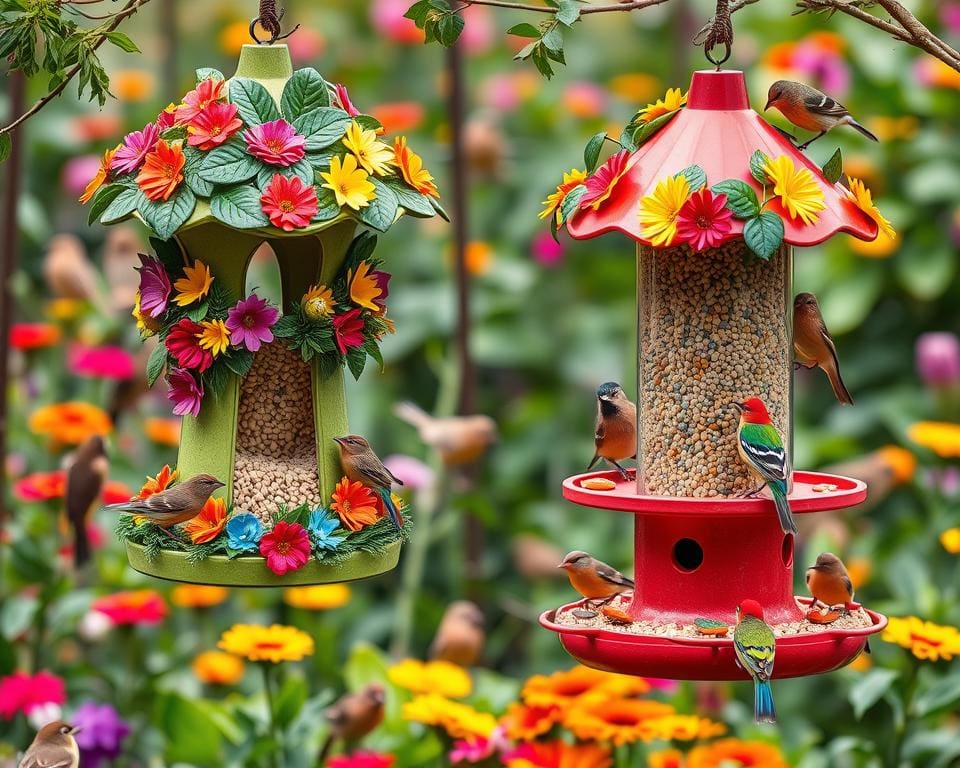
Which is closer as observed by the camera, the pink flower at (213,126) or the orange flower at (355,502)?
the pink flower at (213,126)

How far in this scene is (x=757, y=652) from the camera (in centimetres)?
294

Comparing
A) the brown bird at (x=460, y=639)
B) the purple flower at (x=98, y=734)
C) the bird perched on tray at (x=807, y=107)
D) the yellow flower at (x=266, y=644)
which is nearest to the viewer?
the bird perched on tray at (x=807, y=107)

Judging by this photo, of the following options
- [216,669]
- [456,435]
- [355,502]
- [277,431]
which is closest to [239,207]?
[277,431]

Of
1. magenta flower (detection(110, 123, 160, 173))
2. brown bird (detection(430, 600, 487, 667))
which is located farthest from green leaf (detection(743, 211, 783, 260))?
brown bird (detection(430, 600, 487, 667))

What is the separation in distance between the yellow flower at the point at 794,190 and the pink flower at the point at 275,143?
91 cm

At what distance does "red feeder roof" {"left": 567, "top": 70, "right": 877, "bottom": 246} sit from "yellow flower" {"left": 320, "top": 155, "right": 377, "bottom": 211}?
408mm

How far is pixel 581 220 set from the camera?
320cm

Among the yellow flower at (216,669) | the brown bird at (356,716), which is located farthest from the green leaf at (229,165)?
the yellow flower at (216,669)

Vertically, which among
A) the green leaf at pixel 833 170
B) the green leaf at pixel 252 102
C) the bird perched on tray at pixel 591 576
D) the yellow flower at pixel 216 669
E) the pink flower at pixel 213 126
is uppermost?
the green leaf at pixel 252 102

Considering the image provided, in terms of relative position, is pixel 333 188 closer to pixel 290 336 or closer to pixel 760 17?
pixel 290 336

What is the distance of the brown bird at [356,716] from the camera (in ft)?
13.7

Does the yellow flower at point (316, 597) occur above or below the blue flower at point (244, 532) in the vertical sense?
below

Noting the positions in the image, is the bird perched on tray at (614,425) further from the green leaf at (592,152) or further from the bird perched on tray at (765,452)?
A: the green leaf at (592,152)

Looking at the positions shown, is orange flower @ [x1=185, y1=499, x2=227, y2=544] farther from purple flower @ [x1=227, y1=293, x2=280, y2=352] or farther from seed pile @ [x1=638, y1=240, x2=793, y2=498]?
seed pile @ [x1=638, y1=240, x2=793, y2=498]
